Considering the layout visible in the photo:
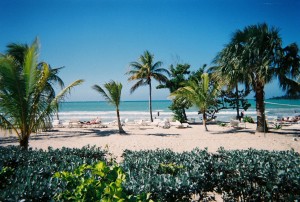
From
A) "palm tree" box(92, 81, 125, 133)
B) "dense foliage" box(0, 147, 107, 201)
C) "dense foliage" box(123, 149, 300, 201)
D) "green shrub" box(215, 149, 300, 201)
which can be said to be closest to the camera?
"dense foliage" box(0, 147, 107, 201)

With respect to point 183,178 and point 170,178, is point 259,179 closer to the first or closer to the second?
point 183,178

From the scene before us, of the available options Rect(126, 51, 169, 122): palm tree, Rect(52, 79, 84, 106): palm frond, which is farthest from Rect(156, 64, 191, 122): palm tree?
Rect(52, 79, 84, 106): palm frond

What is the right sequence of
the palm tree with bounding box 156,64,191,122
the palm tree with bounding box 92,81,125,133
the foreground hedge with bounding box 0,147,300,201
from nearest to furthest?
1. the foreground hedge with bounding box 0,147,300,201
2. the palm tree with bounding box 92,81,125,133
3. the palm tree with bounding box 156,64,191,122

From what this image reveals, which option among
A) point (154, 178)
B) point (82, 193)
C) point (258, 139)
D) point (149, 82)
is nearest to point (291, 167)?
point (154, 178)

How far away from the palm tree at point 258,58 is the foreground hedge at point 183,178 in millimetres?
8247

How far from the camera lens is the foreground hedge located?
2473 millimetres

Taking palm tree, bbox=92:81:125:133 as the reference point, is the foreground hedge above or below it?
below

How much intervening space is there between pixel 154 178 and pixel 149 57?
25.2 m

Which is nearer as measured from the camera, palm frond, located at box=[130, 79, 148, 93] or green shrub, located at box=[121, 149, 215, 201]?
green shrub, located at box=[121, 149, 215, 201]

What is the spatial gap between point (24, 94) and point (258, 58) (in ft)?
37.1

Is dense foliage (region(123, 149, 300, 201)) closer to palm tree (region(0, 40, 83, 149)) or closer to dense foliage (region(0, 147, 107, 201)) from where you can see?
dense foliage (region(0, 147, 107, 201))

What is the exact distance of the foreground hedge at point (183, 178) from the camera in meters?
2.47

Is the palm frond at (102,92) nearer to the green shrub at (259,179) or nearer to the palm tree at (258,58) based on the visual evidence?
the palm tree at (258,58)

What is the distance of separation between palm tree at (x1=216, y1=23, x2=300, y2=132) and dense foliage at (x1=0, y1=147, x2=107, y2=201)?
32.5 feet
